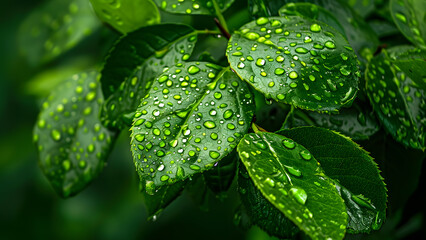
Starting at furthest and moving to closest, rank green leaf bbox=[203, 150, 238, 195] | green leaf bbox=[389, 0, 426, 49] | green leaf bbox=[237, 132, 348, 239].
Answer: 1. green leaf bbox=[389, 0, 426, 49]
2. green leaf bbox=[203, 150, 238, 195]
3. green leaf bbox=[237, 132, 348, 239]

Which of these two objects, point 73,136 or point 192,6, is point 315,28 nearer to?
point 192,6

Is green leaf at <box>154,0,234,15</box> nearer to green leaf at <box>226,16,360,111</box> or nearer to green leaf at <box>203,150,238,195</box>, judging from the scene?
green leaf at <box>226,16,360,111</box>

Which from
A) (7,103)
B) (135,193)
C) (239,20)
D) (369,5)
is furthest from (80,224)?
(369,5)

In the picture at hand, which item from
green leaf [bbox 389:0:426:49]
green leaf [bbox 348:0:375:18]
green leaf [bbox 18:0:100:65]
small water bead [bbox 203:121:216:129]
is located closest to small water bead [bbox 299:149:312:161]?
small water bead [bbox 203:121:216:129]

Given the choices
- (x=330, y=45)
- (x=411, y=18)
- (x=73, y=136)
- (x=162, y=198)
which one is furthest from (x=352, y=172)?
(x=73, y=136)

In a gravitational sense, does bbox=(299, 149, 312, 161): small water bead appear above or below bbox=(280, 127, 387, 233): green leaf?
above

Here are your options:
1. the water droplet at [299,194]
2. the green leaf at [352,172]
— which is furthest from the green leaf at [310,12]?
the water droplet at [299,194]

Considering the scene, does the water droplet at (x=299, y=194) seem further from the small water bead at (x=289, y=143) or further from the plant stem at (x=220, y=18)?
the plant stem at (x=220, y=18)
